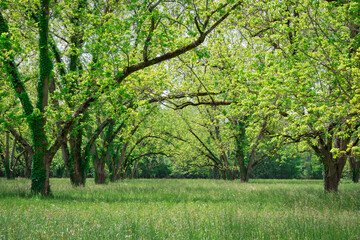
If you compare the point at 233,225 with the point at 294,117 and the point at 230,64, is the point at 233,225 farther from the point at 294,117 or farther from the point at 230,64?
the point at 230,64

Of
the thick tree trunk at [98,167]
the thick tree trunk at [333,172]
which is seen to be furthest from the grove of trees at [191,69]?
the thick tree trunk at [98,167]

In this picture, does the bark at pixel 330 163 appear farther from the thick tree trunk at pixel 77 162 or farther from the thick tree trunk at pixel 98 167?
the thick tree trunk at pixel 98 167

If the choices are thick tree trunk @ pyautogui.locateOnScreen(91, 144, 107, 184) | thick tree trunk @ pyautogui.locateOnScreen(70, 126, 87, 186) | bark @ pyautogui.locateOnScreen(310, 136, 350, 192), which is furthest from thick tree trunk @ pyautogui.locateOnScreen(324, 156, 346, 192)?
thick tree trunk @ pyautogui.locateOnScreen(91, 144, 107, 184)

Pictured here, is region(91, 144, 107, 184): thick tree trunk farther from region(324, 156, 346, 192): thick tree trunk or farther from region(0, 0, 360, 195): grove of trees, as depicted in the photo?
region(324, 156, 346, 192): thick tree trunk

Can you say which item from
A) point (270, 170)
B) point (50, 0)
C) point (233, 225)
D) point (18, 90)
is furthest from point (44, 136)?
point (270, 170)

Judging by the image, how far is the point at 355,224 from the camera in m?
5.87

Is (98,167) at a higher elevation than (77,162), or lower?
lower

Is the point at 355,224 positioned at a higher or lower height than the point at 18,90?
lower

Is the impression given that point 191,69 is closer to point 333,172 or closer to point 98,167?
point 333,172

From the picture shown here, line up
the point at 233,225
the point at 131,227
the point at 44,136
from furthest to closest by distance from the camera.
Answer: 1. the point at 44,136
2. the point at 233,225
3. the point at 131,227

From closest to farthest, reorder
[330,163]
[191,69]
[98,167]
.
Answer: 1. [191,69]
2. [330,163]
3. [98,167]

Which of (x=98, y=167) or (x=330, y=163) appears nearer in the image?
(x=330, y=163)

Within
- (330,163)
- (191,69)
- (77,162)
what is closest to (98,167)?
(77,162)

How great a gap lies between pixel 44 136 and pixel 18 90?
7.36 ft
